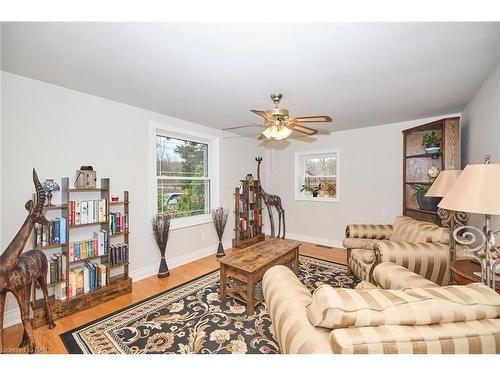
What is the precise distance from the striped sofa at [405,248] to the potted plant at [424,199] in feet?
2.00

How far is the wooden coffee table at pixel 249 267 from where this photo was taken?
7.16 ft

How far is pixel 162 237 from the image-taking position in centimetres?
314

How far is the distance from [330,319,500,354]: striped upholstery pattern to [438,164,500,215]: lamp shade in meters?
0.64

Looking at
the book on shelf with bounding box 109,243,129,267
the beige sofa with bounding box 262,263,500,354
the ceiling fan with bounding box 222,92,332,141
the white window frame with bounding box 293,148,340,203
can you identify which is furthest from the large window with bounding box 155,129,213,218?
the beige sofa with bounding box 262,263,500,354

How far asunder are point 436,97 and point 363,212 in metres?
2.21

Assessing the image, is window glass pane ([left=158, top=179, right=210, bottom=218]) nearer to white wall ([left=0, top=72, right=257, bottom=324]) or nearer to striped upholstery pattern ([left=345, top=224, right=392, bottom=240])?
white wall ([left=0, top=72, right=257, bottom=324])

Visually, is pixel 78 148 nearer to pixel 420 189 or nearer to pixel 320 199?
pixel 320 199

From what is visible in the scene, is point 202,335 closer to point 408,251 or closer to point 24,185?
point 408,251

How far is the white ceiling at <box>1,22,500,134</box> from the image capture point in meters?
1.46

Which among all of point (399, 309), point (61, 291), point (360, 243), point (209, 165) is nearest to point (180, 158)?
point (209, 165)

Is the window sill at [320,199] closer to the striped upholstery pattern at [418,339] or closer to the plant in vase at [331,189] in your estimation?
the plant in vase at [331,189]

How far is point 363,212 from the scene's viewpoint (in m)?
4.21

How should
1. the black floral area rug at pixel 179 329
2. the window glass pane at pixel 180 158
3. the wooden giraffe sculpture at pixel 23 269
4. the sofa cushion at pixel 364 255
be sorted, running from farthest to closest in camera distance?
1. the window glass pane at pixel 180 158
2. the sofa cushion at pixel 364 255
3. the black floral area rug at pixel 179 329
4. the wooden giraffe sculpture at pixel 23 269

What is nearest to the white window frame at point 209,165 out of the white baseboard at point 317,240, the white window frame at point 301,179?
the white window frame at point 301,179
